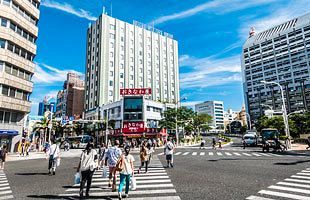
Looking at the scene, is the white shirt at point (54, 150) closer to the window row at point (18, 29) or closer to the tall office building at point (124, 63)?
the window row at point (18, 29)

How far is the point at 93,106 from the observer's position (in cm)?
6575

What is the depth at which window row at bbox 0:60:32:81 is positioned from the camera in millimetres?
29231

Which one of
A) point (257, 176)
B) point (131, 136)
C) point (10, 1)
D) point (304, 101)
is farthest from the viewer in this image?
point (304, 101)

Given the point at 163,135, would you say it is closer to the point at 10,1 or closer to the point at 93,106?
the point at 93,106

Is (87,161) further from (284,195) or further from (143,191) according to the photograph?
(284,195)

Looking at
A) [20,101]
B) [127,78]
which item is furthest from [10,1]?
[127,78]

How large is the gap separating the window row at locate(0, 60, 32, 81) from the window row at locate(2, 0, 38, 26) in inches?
313

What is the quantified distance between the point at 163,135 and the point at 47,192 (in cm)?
4935

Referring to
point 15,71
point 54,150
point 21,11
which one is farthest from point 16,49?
point 54,150

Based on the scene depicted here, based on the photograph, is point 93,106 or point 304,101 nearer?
point 93,106

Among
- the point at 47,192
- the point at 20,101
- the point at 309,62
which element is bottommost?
the point at 47,192

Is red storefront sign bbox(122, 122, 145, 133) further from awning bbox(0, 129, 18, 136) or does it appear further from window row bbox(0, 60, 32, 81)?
awning bbox(0, 129, 18, 136)

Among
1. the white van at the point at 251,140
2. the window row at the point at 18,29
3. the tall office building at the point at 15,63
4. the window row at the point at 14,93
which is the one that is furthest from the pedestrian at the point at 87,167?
the white van at the point at 251,140

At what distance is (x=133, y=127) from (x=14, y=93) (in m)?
26.1
